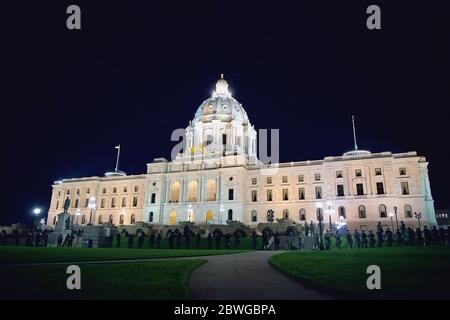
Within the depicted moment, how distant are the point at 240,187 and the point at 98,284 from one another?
56.2 m

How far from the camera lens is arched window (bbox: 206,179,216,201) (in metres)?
67.9

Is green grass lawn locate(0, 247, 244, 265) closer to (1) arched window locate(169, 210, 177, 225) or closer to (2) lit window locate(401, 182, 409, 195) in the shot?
(1) arched window locate(169, 210, 177, 225)

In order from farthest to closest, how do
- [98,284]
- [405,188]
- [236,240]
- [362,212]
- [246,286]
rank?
[362,212] → [405,188] → [236,240] → [246,286] → [98,284]

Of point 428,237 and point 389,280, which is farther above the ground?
point 428,237

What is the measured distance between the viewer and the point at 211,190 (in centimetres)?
6888

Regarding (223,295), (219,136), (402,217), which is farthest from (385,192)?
(223,295)

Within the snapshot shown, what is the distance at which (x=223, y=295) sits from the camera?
7.64m

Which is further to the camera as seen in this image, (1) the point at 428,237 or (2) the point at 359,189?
(2) the point at 359,189

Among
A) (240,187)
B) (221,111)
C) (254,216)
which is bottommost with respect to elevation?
(254,216)

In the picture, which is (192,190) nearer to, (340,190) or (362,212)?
(340,190)

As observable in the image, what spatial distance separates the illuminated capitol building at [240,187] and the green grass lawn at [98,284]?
34435mm

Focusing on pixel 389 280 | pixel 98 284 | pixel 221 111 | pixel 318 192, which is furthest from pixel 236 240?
pixel 221 111
